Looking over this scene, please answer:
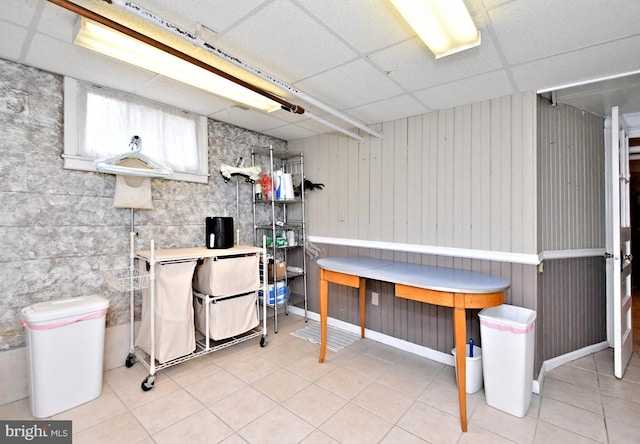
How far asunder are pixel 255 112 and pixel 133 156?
47.0 inches

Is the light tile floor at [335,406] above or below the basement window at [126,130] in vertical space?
below

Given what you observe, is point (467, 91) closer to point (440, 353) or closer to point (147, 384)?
point (440, 353)

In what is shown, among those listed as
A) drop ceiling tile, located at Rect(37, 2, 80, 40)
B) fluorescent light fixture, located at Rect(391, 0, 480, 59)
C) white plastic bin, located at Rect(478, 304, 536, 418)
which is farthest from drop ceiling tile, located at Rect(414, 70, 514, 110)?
drop ceiling tile, located at Rect(37, 2, 80, 40)

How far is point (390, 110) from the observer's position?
284 cm

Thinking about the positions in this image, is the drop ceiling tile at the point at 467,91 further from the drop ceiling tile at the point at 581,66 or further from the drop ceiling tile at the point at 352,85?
the drop ceiling tile at the point at 352,85

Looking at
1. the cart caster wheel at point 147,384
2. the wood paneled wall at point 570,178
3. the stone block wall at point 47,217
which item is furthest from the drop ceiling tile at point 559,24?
the cart caster wheel at point 147,384

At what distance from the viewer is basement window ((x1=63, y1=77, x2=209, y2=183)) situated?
2.34 meters

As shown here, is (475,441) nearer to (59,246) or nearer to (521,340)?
(521,340)

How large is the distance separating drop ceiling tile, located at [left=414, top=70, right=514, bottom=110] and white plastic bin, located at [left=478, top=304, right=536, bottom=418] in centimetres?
173

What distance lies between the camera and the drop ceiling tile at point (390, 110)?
8.60ft

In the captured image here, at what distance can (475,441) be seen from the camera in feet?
5.82

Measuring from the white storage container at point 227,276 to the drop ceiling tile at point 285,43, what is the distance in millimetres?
1629

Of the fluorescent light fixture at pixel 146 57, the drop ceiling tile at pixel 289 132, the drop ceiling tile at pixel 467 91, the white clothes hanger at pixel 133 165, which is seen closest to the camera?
the fluorescent light fixture at pixel 146 57

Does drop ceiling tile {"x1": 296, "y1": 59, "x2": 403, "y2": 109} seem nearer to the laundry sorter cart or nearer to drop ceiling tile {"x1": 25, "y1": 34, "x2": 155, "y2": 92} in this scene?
drop ceiling tile {"x1": 25, "y1": 34, "x2": 155, "y2": 92}
